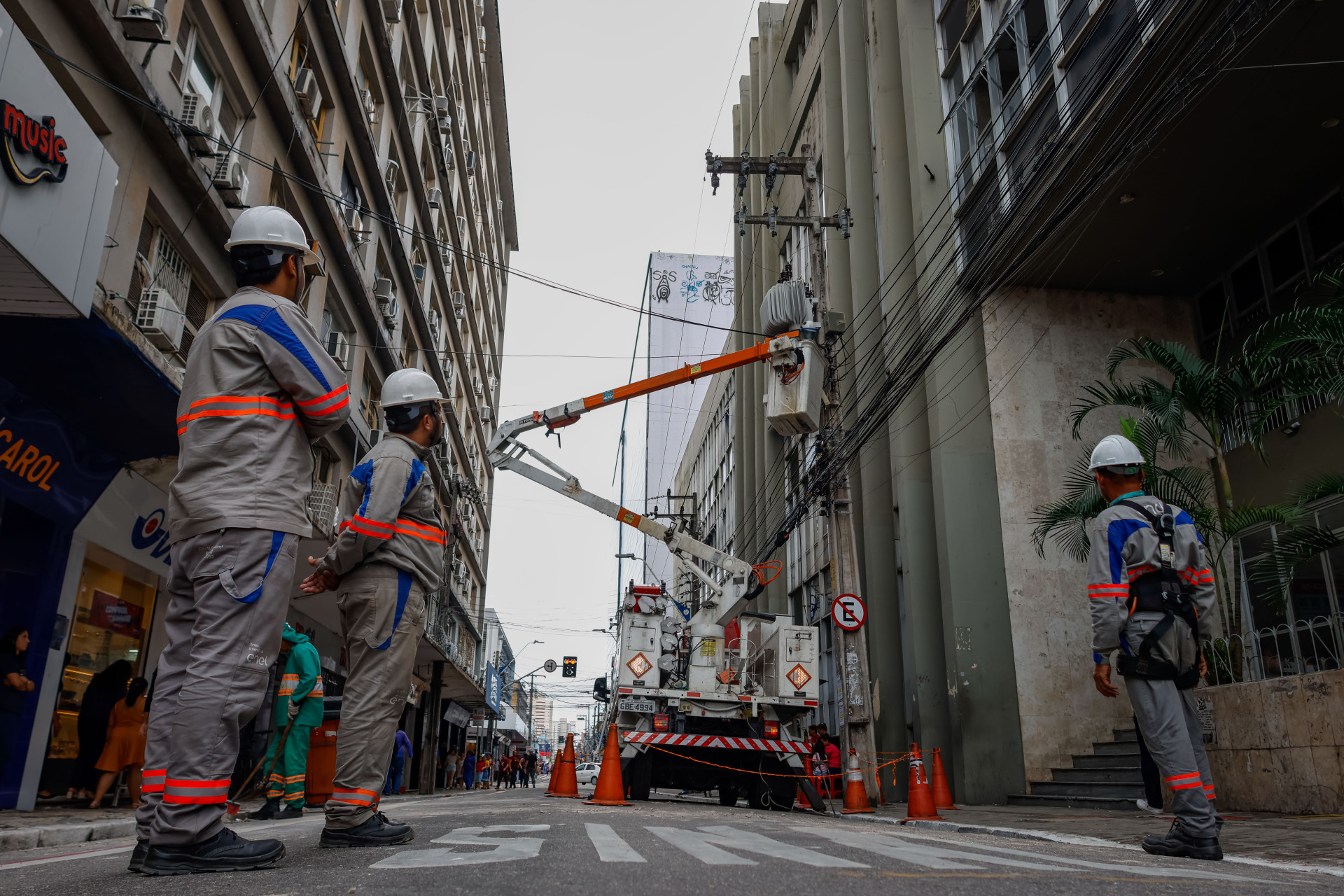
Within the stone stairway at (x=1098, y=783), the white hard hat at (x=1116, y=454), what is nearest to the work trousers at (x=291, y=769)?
the white hard hat at (x=1116, y=454)

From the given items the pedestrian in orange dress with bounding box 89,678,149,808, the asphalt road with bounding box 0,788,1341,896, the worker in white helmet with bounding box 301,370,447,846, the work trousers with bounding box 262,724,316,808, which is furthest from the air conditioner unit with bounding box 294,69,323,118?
the asphalt road with bounding box 0,788,1341,896

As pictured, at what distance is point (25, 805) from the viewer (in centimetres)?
801

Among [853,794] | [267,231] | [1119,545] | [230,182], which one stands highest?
[230,182]

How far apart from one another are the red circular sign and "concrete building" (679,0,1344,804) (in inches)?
94.1

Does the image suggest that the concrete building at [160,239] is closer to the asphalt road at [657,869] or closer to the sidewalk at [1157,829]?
the asphalt road at [657,869]

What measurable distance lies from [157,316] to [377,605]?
7.07m

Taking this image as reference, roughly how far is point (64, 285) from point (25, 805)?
498 centimetres

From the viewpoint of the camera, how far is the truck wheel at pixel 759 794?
11664 millimetres

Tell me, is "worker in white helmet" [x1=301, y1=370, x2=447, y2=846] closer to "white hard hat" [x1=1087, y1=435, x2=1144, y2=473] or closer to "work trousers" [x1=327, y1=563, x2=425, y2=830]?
"work trousers" [x1=327, y1=563, x2=425, y2=830]

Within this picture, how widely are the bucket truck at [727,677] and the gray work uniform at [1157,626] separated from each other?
676cm

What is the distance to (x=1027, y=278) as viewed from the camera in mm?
14930

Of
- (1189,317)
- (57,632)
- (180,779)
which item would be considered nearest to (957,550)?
(1189,317)

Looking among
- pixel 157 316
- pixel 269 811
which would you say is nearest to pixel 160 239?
pixel 157 316

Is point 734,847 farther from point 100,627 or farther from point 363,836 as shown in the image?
point 100,627
